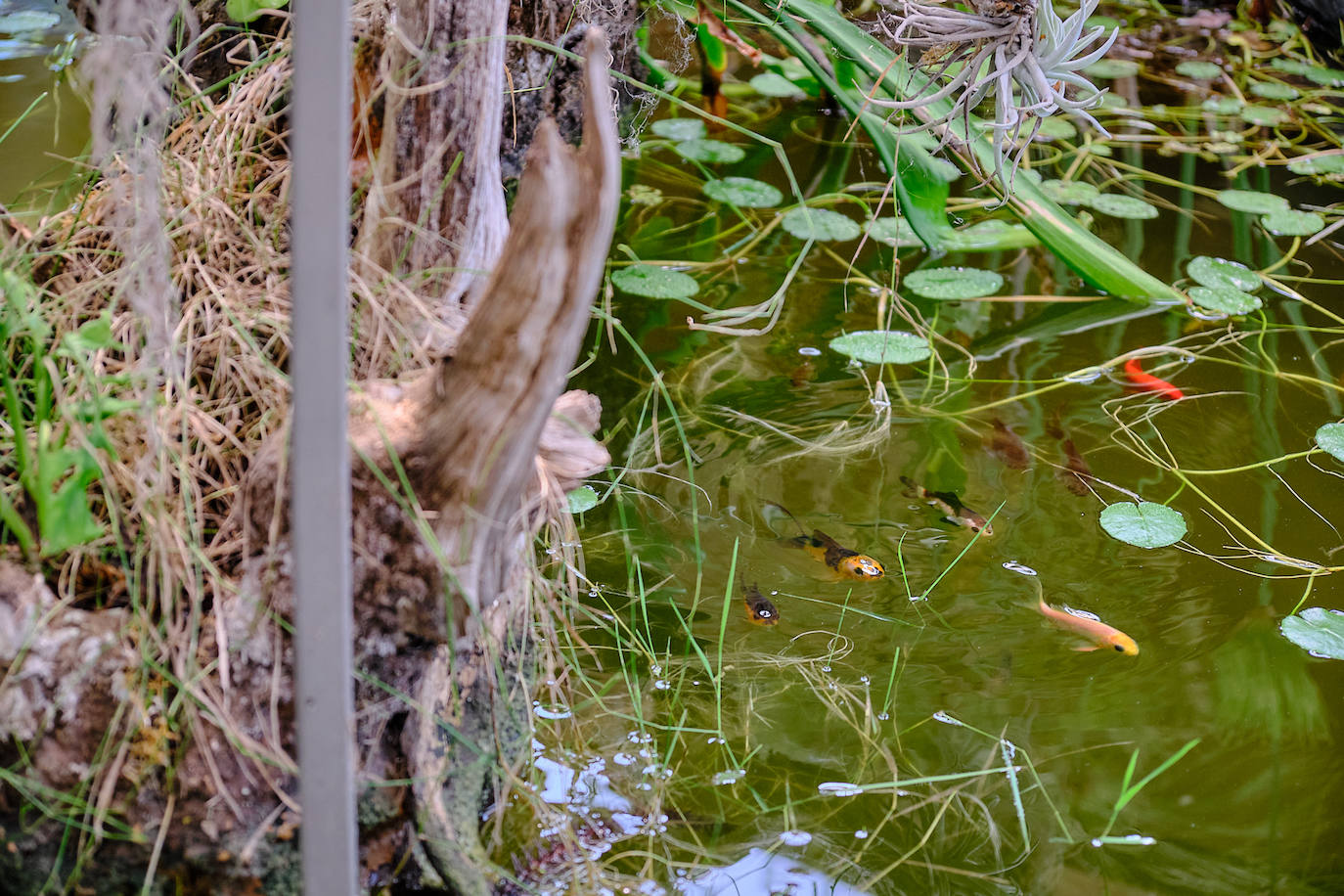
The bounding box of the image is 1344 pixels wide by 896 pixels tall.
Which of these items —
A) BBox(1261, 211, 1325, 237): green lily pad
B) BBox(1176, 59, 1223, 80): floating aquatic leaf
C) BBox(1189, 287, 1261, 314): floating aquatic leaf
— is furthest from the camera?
BBox(1176, 59, 1223, 80): floating aquatic leaf

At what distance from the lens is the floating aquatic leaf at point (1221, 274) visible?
1963mm

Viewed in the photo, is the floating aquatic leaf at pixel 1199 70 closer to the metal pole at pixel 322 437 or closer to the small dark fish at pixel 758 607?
the small dark fish at pixel 758 607

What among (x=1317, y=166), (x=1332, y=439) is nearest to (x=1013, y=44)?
(x=1332, y=439)

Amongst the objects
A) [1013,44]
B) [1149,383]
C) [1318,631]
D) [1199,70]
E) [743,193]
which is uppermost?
[1013,44]

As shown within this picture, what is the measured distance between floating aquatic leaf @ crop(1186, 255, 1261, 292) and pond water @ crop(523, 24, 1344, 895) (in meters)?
0.04

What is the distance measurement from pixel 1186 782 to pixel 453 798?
75 centimetres

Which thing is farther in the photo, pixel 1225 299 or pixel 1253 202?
pixel 1253 202

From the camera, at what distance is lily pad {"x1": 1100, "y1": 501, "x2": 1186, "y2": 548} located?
142cm

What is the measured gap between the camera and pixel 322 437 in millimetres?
545

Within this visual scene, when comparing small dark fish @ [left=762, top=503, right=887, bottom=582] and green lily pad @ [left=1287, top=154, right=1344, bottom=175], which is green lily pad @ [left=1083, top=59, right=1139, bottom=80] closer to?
green lily pad @ [left=1287, top=154, right=1344, bottom=175]

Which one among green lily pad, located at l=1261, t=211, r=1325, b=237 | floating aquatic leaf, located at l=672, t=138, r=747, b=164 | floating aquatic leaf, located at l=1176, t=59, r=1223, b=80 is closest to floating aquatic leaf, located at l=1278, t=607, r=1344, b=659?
green lily pad, located at l=1261, t=211, r=1325, b=237

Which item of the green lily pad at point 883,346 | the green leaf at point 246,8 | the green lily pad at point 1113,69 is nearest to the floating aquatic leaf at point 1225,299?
the green lily pad at point 883,346

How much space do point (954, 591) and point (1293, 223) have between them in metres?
1.34

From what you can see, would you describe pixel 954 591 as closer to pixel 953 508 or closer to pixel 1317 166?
pixel 953 508
